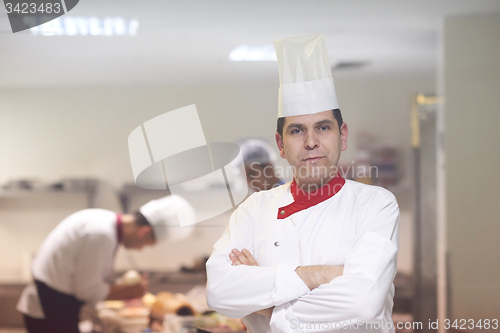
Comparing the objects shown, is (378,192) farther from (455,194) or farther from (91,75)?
(91,75)

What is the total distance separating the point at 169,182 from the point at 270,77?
72cm

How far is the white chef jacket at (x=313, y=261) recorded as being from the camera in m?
1.15

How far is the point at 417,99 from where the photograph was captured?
2.16m

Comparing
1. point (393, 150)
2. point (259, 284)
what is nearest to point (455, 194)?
point (393, 150)

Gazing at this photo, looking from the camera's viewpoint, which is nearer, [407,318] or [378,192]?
[378,192]

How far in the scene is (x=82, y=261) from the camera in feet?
7.29

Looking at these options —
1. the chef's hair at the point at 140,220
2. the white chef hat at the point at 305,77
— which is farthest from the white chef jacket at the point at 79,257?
the white chef hat at the point at 305,77

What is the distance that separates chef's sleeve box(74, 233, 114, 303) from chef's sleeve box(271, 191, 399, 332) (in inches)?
50.4

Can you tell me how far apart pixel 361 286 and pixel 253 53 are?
1.37 m

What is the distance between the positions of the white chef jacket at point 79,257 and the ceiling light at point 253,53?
103cm

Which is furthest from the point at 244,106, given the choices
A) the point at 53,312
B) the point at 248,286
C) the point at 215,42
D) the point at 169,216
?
the point at 53,312

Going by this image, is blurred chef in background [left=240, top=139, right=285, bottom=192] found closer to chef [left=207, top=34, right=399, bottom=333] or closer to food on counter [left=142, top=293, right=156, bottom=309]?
chef [left=207, top=34, right=399, bottom=333]

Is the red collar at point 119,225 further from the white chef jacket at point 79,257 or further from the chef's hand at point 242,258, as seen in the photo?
the chef's hand at point 242,258

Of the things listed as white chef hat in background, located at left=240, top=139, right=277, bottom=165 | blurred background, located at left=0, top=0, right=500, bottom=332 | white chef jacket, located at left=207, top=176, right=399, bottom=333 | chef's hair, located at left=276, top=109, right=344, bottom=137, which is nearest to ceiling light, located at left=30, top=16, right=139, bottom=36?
blurred background, located at left=0, top=0, right=500, bottom=332
